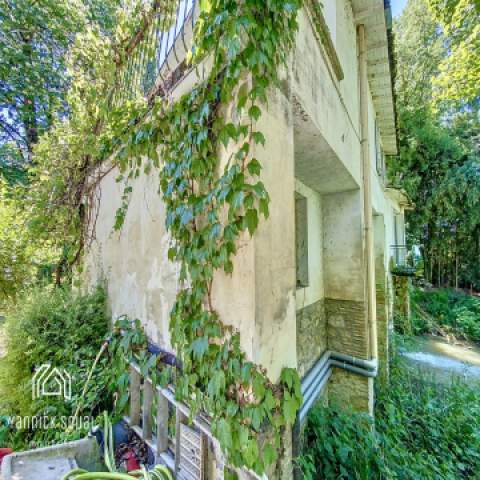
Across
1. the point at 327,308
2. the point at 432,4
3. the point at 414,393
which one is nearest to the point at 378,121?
the point at 432,4

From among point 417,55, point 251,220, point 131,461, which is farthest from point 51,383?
point 417,55

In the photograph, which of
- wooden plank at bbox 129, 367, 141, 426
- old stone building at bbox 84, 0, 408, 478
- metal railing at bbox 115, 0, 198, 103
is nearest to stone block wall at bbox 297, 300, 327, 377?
old stone building at bbox 84, 0, 408, 478

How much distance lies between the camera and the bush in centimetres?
244

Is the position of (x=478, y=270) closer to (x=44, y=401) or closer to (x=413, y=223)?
(x=413, y=223)

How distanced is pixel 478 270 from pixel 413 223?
3302 millimetres

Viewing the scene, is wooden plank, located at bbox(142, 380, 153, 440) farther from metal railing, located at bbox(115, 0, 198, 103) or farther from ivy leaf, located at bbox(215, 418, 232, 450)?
metal railing, located at bbox(115, 0, 198, 103)

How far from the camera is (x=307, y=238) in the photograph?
333cm

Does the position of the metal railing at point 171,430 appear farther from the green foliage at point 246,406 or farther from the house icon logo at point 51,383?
the house icon logo at point 51,383

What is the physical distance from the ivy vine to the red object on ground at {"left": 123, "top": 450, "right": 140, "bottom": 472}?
36.6 inches

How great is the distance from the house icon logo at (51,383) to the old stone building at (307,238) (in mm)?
828

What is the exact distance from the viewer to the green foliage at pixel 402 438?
92.5 inches

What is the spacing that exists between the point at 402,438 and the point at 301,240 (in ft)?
9.13

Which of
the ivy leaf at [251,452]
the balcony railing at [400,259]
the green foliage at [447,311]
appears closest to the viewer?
the ivy leaf at [251,452]

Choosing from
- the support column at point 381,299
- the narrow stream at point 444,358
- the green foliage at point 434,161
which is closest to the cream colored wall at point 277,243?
the support column at point 381,299
